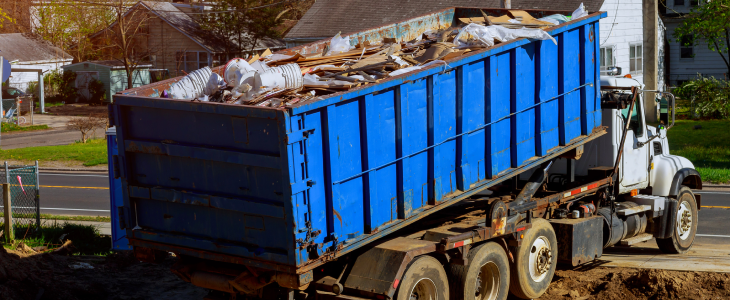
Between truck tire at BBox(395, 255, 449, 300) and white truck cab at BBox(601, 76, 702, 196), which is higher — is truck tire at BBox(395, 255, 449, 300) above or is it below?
below

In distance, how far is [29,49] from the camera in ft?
171

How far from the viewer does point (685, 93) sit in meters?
31.8

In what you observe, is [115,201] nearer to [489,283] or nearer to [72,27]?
[489,283]

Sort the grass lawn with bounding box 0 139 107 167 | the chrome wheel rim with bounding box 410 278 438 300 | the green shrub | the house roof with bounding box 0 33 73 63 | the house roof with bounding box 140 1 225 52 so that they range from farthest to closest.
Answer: the house roof with bounding box 0 33 73 63 < the house roof with bounding box 140 1 225 52 < the green shrub < the grass lawn with bounding box 0 139 107 167 < the chrome wheel rim with bounding box 410 278 438 300

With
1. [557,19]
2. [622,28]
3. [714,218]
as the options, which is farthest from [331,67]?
[622,28]

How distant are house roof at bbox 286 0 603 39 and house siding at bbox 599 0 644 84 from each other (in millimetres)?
3430

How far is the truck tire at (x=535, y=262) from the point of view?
8.32 m

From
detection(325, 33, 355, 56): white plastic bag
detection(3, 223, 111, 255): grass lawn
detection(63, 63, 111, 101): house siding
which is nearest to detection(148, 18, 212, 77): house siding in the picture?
detection(63, 63, 111, 101): house siding

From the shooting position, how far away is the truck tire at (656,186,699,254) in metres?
11.0

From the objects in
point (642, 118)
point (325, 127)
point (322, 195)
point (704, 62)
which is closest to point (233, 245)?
point (322, 195)

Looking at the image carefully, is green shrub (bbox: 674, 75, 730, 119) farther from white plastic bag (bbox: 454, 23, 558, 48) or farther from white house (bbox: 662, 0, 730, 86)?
white plastic bag (bbox: 454, 23, 558, 48)

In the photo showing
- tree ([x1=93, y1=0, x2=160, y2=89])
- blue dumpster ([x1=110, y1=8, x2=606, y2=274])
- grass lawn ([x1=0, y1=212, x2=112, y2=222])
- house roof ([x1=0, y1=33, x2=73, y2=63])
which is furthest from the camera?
house roof ([x1=0, y1=33, x2=73, y2=63])

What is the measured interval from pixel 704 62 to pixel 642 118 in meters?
32.4

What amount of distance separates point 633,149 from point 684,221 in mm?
1821
